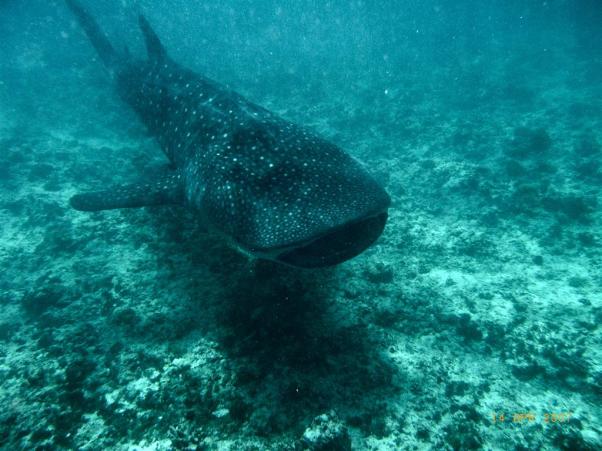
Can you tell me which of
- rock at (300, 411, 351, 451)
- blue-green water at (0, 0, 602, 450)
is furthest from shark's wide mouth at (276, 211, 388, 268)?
rock at (300, 411, 351, 451)

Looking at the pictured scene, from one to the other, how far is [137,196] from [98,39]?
33.4 feet

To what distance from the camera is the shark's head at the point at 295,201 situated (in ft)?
9.82

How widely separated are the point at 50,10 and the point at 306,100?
2747 cm

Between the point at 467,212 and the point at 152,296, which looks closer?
the point at 152,296

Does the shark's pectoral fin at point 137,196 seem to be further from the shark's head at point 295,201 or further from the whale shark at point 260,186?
the shark's head at point 295,201

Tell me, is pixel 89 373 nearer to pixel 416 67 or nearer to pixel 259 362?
pixel 259 362

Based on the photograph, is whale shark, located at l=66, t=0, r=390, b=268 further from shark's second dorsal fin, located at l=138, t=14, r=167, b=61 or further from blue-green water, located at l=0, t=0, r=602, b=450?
shark's second dorsal fin, located at l=138, t=14, r=167, b=61

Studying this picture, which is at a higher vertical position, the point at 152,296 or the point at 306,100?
the point at 306,100

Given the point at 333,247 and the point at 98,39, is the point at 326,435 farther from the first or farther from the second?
the point at 98,39

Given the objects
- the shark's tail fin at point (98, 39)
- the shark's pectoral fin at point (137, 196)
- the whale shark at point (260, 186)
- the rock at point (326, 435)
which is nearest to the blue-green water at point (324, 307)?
Answer: the rock at point (326, 435)

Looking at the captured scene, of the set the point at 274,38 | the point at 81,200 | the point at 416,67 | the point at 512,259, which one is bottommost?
the point at 512,259

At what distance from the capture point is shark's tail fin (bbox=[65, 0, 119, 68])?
10277mm

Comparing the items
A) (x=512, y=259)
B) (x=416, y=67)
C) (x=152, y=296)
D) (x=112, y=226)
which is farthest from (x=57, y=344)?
(x=416, y=67)

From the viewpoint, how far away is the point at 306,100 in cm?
1312
